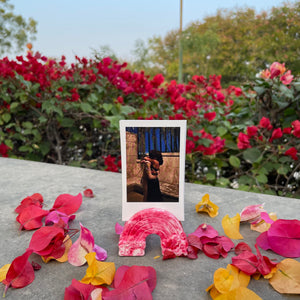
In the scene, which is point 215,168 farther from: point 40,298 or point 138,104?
point 40,298

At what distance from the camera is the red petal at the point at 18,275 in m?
0.45

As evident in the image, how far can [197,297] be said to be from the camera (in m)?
0.43

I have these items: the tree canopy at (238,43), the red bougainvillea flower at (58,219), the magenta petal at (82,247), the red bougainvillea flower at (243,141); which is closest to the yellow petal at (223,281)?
the magenta petal at (82,247)

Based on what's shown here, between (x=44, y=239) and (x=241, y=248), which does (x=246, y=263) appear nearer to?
(x=241, y=248)

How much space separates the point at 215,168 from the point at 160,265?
1.03 meters

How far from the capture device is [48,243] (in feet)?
1.68

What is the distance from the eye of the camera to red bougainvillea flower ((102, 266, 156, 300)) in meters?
0.40

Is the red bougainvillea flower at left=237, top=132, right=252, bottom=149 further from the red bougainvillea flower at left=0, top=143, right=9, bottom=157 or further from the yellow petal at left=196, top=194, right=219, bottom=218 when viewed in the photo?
the red bougainvillea flower at left=0, top=143, right=9, bottom=157

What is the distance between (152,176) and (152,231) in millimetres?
110

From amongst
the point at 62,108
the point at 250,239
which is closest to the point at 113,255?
the point at 250,239

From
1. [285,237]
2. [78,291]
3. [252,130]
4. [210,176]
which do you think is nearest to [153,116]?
[210,176]

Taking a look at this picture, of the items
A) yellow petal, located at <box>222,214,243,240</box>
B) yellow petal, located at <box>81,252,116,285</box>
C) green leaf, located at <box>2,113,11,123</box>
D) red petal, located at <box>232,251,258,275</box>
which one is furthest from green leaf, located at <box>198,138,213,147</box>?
green leaf, located at <box>2,113,11,123</box>

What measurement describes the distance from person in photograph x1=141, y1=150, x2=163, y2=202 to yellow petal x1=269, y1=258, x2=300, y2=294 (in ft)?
0.81

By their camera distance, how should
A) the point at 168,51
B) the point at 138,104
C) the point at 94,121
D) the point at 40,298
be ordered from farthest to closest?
the point at 168,51 → the point at 138,104 → the point at 94,121 → the point at 40,298
